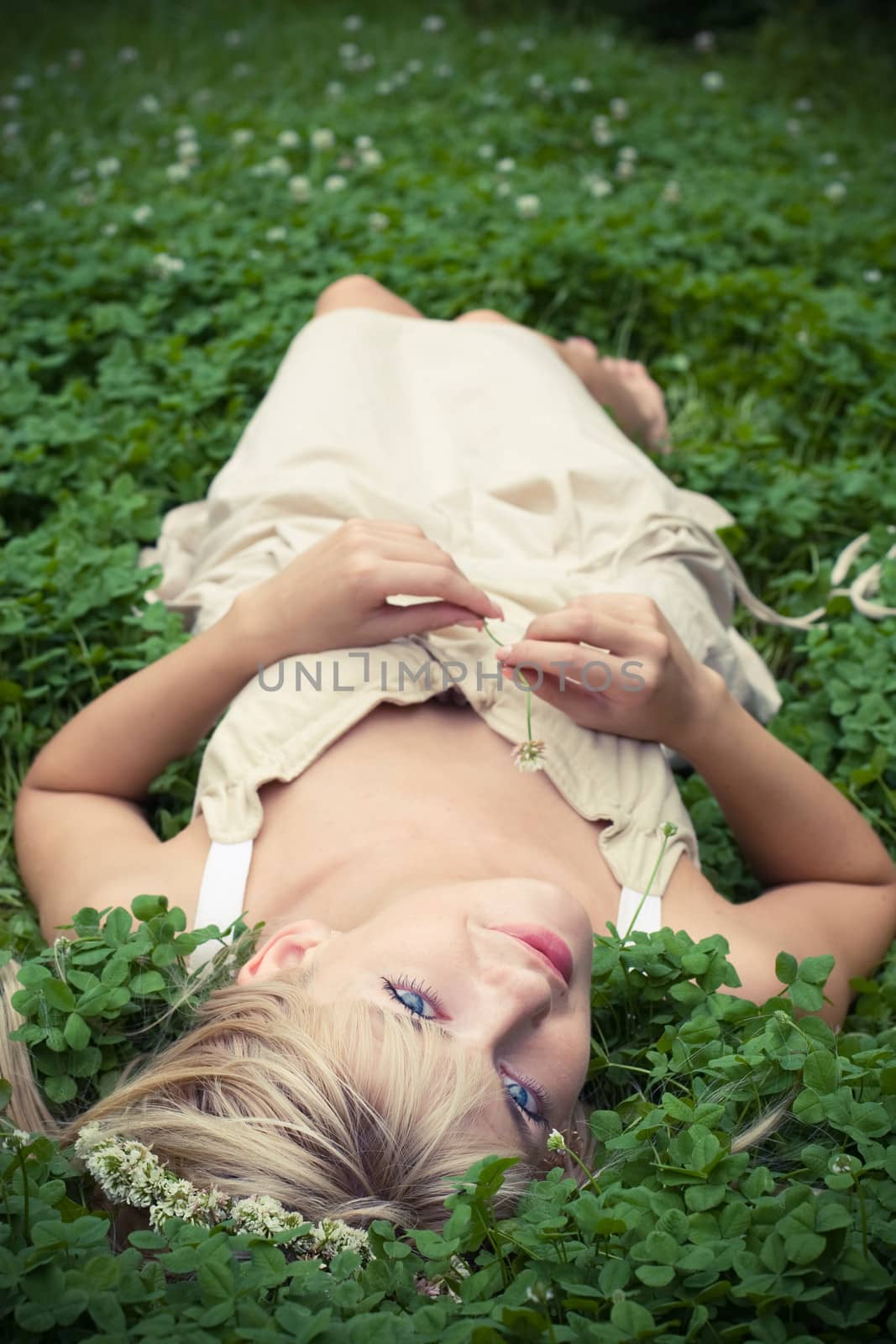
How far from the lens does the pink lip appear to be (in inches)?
67.9

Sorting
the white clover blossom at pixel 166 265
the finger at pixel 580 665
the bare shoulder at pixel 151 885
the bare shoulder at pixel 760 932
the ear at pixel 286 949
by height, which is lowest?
the bare shoulder at pixel 760 932

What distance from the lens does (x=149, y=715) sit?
2389 millimetres

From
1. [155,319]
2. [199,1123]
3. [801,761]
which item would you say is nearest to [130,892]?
[199,1123]

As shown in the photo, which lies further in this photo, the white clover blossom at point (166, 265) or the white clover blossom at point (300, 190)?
the white clover blossom at point (300, 190)

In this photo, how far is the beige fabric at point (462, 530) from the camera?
7.44 ft

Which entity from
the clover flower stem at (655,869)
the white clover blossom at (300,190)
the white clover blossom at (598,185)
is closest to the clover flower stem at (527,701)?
the clover flower stem at (655,869)

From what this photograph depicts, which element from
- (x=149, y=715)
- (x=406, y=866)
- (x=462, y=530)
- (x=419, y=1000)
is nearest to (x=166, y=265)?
(x=462, y=530)

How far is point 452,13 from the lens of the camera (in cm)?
845

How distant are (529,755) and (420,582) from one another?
14.4 inches

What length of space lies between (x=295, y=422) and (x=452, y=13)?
22.2 feet

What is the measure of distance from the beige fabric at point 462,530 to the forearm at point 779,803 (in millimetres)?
113

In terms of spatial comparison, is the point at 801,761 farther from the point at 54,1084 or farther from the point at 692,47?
the point at 692,47

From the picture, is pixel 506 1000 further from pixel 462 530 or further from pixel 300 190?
pixel 300 190

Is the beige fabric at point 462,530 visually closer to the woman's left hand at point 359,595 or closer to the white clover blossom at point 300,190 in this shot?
the woman's left hand at point 359,595
